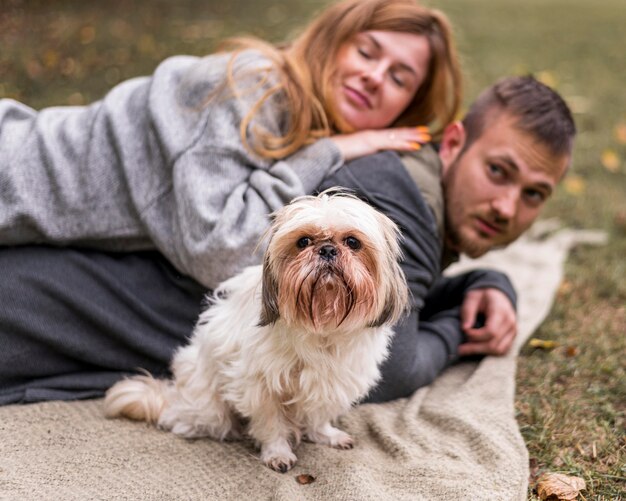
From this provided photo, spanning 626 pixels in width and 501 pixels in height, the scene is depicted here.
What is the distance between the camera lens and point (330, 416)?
105 inches

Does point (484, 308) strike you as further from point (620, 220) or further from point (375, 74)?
point (620, 220)

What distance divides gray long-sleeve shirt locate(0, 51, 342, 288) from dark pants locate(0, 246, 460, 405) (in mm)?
108

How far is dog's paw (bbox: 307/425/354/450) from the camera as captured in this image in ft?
9.04

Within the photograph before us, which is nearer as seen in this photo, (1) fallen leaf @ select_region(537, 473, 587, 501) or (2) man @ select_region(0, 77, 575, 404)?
(1) fallen leaf @ select_region(537, 473, 587, 501)

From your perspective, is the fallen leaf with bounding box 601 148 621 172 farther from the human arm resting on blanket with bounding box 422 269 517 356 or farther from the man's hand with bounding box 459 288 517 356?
the man's hand with bounding box 459 288 517 356

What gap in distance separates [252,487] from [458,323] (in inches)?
62.0

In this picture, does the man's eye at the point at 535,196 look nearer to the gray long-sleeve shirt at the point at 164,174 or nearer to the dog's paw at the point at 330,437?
the gray long-sleeve shirt at the point at 164,174

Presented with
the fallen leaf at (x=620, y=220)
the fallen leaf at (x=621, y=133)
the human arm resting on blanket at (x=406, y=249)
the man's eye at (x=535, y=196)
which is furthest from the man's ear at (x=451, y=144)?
the fallen leaf at (x=621, y=133)

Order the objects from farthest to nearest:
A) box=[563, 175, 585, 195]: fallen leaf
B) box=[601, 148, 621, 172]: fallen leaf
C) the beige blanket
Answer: box=[601, 148, 621, 172]: fallen leaf → box=[563, 175, 585, 195]: fallen leaf → the beige blanket

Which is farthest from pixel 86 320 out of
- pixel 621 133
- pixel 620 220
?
pixel 621 133

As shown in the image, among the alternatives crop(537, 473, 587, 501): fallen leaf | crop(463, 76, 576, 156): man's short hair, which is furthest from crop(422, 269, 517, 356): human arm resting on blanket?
crop(537, 473, 587, 501): fallen leaf

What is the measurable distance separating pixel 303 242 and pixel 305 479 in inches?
36.1

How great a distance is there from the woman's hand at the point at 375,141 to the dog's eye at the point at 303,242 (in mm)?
944

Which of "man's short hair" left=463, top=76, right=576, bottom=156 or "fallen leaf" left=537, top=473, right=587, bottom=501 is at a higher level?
"man's short hair" left=463, top=76, right=576, bottom=156
